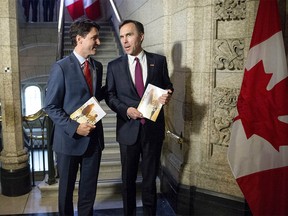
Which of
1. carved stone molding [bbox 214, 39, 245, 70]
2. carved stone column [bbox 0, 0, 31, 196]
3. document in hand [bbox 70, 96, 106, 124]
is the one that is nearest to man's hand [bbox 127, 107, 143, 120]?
document in hand [bbox 70, 96, 106, 124]

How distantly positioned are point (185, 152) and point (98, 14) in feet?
24.4

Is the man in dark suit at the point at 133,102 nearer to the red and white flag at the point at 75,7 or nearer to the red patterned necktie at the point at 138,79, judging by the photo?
the red patterned necktie at the point at 138,79

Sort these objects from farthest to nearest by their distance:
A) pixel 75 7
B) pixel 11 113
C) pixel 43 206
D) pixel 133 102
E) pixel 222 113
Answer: pixel 75 7
pixel 11 113
pixel 43 206
pixel 222 113
pixel 133 102

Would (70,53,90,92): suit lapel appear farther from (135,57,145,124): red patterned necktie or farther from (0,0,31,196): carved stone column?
(0,0,31,196): carved stone column

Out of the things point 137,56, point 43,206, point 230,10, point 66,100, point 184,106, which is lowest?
point 43,206

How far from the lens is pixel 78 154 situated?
8.67 feet

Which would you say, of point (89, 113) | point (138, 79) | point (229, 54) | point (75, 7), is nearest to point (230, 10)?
point (229, 54)

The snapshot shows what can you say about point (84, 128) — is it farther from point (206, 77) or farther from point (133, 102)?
point (206, 77)

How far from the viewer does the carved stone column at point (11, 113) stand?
365cm

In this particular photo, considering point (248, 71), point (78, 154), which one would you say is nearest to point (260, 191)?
point (248, 71)

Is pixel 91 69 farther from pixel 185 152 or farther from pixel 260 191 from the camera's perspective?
pixel 260 191

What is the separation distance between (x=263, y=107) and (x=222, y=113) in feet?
1.92

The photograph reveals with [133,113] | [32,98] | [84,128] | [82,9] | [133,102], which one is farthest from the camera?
[32,98]

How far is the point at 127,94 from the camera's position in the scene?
286 centimetres
